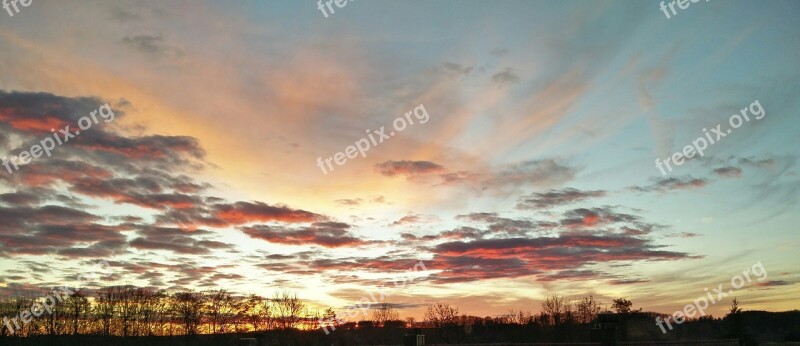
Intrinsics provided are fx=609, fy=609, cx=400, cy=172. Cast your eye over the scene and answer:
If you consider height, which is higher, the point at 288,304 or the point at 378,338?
the point at 288,304

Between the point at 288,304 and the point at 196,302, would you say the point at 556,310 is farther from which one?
the point at 196,302

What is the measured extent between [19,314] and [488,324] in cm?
6018

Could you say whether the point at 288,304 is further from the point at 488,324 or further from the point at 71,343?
the point at 488,324

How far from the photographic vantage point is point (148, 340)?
5816 centimetres

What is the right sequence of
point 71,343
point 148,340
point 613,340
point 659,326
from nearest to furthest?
point 613,340 < point 71,343 < point 148,340 < point 659,326

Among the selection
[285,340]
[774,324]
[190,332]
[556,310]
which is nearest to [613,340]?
[285,340]

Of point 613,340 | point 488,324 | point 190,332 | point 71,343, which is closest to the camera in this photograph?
point 613,340

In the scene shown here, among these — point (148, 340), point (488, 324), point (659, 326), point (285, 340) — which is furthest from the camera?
point (488, 324)

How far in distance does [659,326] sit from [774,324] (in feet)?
115

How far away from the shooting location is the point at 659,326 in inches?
2805

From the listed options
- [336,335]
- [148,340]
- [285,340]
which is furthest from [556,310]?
[148,340]

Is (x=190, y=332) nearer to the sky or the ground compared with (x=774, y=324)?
nearer to the sky

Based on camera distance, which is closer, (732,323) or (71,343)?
(71,343)

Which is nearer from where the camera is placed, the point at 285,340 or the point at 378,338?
the point at 285,340
